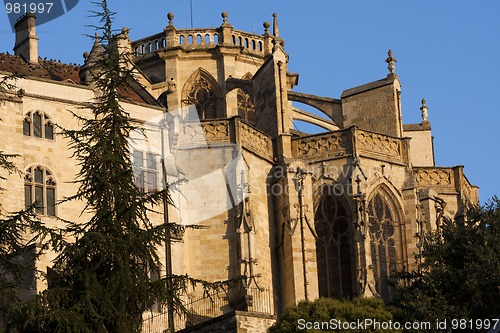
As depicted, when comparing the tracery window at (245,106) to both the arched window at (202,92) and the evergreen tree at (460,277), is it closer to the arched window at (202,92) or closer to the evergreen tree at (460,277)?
the arched window at (202,92)

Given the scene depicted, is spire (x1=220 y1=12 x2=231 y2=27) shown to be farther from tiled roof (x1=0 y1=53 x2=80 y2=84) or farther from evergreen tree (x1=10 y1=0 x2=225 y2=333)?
evergreen tree (x1=10 y1=0 x2=225 y2=333)

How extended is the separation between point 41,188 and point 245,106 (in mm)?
13925

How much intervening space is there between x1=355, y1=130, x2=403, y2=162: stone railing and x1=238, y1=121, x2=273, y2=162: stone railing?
2868mm

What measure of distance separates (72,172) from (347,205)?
893cm

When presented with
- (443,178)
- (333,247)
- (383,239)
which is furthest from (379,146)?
(333,247)

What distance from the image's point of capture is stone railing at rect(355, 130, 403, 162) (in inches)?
2031

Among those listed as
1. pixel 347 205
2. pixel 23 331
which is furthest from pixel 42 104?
pixel 23 331

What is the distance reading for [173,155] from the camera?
50.0 metres

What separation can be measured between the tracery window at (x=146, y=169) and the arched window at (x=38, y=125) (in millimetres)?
2708

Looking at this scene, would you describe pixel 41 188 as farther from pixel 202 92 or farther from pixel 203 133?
pixel 202 92

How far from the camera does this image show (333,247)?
166 ft

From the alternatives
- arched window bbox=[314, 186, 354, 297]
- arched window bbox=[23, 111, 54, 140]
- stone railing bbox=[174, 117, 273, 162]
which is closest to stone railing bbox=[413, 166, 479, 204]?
arched window bbox=[314, 186, 354, 297]

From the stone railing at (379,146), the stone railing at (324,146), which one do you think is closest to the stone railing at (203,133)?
the stone railing at (324,146)

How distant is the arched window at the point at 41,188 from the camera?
155 feet
